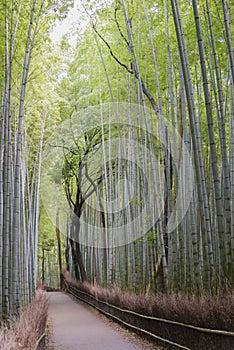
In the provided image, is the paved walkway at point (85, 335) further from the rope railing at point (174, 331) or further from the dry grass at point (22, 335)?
the dry grass at point (22, 335)

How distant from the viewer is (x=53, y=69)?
8.41 meters

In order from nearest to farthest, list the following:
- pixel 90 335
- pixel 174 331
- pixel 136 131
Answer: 1. pixel 174 331
2. pixel 90 335
3. pixel 136 131

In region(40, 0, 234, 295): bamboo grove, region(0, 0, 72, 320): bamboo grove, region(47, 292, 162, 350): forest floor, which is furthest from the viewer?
region(47, 292, 162, 350): forest floor

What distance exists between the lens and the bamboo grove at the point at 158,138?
13.7ft

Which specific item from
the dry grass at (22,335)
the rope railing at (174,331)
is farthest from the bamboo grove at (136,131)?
the dry grass at (22,335)

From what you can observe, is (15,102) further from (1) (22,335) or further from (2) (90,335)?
(1) (22,335)

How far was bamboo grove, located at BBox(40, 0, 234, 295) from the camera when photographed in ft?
13.7

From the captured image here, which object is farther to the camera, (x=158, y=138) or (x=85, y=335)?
(x=158, y=138)

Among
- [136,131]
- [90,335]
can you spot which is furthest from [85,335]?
[136,131]

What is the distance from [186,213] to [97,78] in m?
4.66

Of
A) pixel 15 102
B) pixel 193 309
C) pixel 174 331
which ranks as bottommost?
pixel 174 331

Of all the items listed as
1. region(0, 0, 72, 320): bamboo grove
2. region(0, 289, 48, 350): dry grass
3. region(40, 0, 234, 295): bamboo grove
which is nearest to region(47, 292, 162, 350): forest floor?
region(0, 0, 72, 320): bamboo grove

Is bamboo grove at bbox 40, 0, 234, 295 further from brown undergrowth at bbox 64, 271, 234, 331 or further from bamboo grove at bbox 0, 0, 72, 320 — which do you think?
bamboo grove at bbox 0, 0, 72, 320

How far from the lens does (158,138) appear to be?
8961 millimetres
